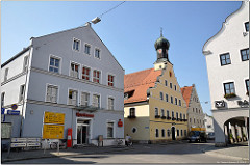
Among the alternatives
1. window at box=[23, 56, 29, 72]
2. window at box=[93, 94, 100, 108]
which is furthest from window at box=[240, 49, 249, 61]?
window at box=[23, 56, 29, 72]

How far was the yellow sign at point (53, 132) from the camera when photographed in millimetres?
19438

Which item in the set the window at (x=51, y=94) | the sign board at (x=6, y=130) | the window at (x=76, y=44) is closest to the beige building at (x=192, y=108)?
the window at (x=76, y=44)


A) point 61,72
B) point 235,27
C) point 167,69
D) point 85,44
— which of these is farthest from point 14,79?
point 167,69

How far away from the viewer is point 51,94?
2081 cm

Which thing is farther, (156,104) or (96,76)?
(156,104)

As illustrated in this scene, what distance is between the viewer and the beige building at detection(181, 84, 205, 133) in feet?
166

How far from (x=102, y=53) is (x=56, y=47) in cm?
667

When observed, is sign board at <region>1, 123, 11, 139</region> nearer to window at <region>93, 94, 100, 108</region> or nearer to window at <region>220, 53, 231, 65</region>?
window at <region>93, 94, 100, 108</region>

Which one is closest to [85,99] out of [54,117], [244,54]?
[54,117]

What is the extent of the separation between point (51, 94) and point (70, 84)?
237 cm

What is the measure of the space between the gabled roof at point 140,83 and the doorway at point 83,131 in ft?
42.3

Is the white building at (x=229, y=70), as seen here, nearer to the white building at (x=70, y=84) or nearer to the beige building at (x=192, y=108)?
the white building at (x=70, y=84)

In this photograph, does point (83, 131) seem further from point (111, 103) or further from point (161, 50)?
point (161, 50)

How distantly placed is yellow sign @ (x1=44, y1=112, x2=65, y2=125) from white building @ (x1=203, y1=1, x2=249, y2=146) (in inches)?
624
